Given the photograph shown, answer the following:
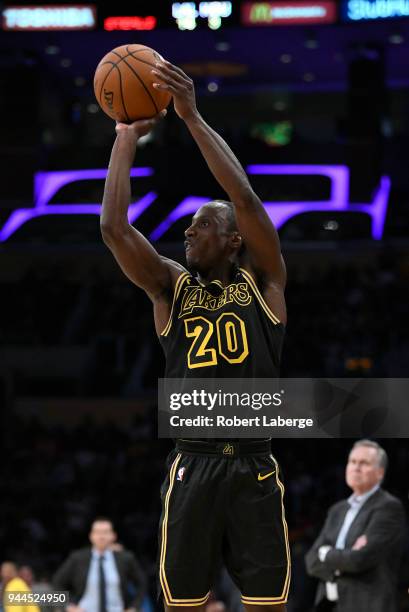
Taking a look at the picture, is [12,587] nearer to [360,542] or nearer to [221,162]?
[360,542]

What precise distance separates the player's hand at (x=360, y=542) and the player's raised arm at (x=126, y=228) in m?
2.51

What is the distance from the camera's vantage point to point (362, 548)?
584cm

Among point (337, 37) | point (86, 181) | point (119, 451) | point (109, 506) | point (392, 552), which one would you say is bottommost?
point (392, 552)

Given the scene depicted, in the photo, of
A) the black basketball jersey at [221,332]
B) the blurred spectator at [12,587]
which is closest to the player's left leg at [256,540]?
the black basketball jersey at [221,332]

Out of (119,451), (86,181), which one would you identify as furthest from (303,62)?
(119,451)

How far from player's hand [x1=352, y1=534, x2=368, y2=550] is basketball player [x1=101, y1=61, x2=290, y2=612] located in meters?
2.24

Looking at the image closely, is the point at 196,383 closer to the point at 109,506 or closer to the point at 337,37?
the point at 109,506

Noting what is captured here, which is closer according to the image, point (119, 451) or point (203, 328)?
point (203, 328)

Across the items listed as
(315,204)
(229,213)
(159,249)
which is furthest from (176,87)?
(159,249)

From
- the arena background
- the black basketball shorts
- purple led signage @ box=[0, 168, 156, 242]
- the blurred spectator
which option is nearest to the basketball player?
the black basketball shorts

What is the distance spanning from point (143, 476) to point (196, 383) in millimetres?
9890

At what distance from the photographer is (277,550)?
3697mm

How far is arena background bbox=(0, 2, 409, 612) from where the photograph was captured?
12.7 metres

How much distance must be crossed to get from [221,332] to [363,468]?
2.48 m
